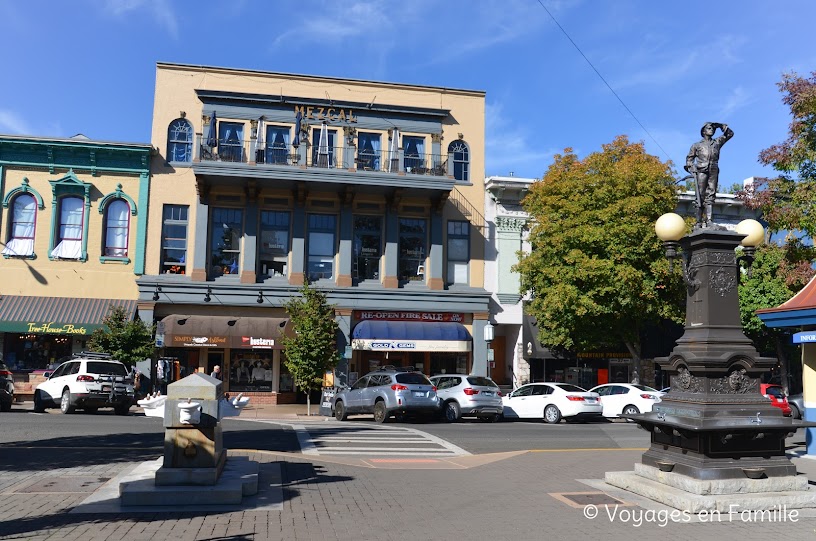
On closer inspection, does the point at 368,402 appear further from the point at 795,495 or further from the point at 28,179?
the point at 28,179

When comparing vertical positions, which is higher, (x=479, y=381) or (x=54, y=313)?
(x=54, y=313)

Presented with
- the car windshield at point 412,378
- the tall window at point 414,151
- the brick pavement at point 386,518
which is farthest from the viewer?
the tall window at point 414,151

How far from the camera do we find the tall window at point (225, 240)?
29.4 meters

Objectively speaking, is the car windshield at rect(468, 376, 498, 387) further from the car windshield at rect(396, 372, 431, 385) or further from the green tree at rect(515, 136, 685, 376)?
the green tree at rect(515, 136, 685, 376)

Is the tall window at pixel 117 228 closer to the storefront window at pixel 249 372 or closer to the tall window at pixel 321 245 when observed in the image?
the storefront window at pixel 249 372

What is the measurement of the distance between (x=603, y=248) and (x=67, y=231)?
21082 mm

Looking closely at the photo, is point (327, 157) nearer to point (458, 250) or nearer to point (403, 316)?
point (458, 250)

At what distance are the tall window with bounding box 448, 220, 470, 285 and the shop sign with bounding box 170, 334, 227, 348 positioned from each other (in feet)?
33.2

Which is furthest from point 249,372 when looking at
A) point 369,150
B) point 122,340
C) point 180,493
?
point 180,493

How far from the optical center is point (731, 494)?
845cm

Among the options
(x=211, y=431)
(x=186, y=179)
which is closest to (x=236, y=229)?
(x=186, y=179)

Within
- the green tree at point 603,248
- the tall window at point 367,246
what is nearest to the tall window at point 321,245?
the tall window at point 367,246

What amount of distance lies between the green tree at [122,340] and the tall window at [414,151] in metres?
12.6

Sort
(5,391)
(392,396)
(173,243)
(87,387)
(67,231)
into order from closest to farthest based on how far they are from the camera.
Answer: (392,396) → (87,387) → (5,391) → (67,231) → (173,243)
